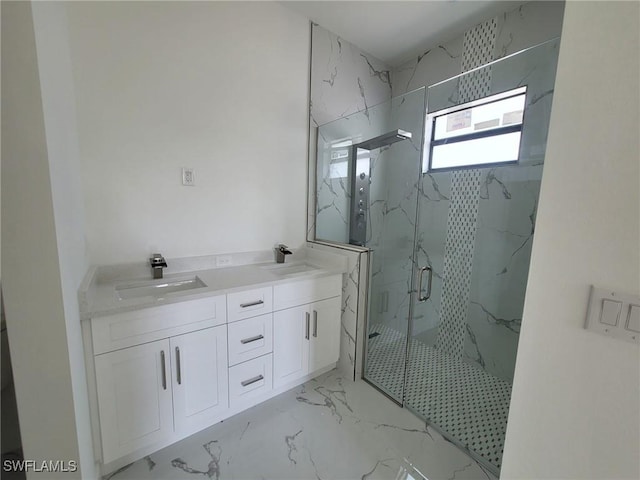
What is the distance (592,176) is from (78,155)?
2147 mm

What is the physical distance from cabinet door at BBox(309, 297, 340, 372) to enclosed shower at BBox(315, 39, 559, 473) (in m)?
0.25

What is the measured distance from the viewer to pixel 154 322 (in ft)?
4.16

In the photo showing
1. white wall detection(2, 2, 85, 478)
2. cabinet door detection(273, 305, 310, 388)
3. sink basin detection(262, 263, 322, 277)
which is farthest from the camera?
sink basin detection(262, 263, 322, 277)

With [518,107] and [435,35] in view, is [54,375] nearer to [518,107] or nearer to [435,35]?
[518,107]

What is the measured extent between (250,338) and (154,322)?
53 centimetres

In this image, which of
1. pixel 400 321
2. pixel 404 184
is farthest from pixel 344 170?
pixel 400 321

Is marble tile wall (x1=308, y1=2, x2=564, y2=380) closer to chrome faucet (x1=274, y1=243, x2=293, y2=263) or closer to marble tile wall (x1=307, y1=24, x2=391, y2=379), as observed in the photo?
marble tile wall (x1=307, y1=24, x2=391, y2=379)

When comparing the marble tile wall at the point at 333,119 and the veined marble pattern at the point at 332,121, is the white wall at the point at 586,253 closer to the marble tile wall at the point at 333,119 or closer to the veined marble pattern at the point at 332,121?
the marble tile wall at the point at 333,119

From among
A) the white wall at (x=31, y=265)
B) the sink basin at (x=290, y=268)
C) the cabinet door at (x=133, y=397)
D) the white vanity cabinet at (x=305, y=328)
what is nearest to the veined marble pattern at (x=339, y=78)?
the sink basin at (x=290, y=268)

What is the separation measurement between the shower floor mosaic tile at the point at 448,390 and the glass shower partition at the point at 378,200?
0.08ft

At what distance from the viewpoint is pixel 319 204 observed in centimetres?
243

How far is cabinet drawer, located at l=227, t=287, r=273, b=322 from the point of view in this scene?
150 cm

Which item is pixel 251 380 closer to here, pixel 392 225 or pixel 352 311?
pixel 352 311

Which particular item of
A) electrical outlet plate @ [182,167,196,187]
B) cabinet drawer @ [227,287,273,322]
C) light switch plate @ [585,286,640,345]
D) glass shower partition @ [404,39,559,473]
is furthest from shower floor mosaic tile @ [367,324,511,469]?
electrical outlet plate @ [182,167,196,187]
